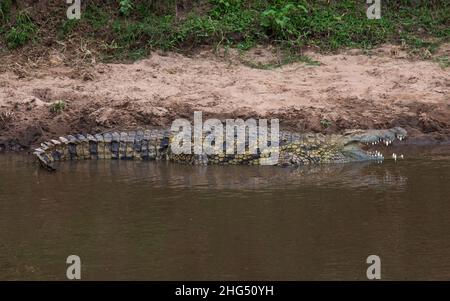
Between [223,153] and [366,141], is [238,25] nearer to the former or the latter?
[223,153]

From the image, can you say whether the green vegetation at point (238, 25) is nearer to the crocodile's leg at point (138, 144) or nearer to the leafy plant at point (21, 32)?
the leafy plant at point (21, 32)

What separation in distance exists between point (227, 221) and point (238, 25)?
5840 mm

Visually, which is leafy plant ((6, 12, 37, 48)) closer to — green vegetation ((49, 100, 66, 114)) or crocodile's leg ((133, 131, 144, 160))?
green vegetation ((49, 100, 66, 114))

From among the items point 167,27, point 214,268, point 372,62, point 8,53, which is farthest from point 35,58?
point 214,268

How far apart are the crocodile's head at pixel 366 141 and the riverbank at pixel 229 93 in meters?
0.52

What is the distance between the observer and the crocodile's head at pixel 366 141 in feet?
34.7

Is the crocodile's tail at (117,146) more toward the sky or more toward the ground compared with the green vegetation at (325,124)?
more toward the ground

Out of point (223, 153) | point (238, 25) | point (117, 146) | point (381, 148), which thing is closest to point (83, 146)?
point (117, 146)

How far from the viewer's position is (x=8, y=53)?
1305cm

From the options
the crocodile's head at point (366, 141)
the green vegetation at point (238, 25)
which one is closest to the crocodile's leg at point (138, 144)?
the crocodile's head at point (366, 141)

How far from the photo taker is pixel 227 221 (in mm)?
8055
